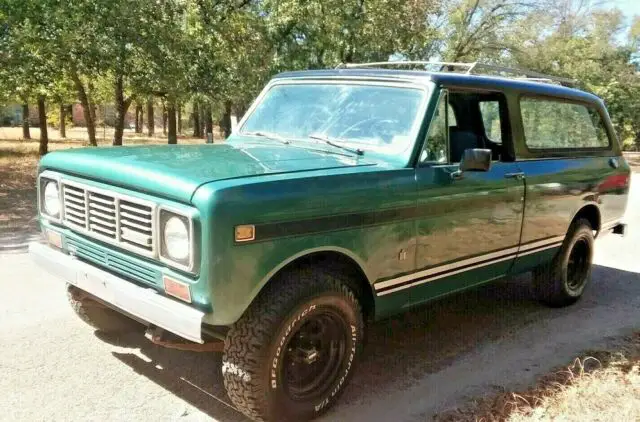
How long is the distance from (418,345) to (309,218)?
1.97 m

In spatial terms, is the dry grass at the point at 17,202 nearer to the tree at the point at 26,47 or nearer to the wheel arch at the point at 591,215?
the tree at the point at 26,47

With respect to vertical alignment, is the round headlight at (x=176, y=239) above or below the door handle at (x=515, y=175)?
below

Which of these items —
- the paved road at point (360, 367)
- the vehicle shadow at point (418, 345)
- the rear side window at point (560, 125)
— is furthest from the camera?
the rear side window at point (560, 125)

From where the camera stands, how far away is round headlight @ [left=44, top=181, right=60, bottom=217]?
3773mm

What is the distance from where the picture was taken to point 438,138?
405 centimetres

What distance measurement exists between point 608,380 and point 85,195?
3.47 meters

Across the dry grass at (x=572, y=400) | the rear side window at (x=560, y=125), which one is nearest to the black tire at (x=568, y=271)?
the rear side window at (x=560, y=125)

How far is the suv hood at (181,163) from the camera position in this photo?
118 inches

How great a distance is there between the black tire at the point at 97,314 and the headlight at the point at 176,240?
1308 mm

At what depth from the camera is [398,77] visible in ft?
13.8

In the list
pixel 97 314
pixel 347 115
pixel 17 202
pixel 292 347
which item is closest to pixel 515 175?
pixel 347 115

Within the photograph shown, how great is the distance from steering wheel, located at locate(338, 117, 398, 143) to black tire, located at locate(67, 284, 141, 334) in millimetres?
2065

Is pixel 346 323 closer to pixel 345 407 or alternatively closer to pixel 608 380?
pixel 345 407

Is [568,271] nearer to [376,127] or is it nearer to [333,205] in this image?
[376,127]
